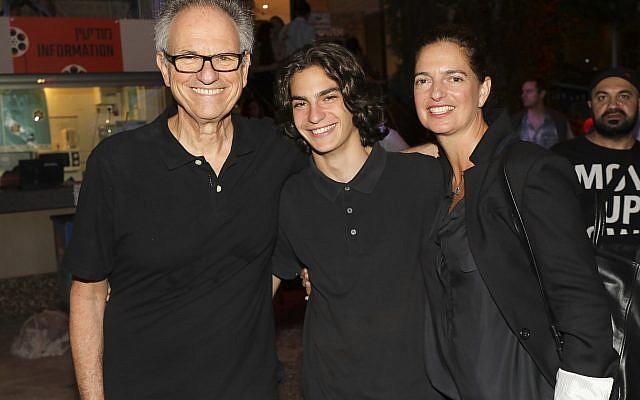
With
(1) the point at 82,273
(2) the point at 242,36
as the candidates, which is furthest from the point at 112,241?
(2) the point at 242,36

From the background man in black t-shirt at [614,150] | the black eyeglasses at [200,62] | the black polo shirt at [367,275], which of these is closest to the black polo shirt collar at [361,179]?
the black polo shirt at [367,275]

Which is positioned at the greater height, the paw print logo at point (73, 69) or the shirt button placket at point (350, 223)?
the paw print logo at point (73, 69)

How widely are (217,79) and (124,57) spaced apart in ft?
18.0

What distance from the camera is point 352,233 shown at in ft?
8.21

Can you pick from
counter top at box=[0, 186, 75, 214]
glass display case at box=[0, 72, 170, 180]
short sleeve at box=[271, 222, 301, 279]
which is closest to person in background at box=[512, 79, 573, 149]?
glass display case at box=[0, 72, 170, 180]

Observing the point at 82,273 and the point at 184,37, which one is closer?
the point at 82,273

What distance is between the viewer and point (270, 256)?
103 inches

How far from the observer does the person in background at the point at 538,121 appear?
331 inches

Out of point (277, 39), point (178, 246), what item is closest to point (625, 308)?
point (178, 246)

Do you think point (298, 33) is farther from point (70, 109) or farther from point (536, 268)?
point (536, 268)

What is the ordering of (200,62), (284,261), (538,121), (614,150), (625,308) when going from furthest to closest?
1. (538,121)
2. (614,150)
3. (284,261)
4. (200,62)
5. (625,308)

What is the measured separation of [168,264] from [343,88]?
2.85ft

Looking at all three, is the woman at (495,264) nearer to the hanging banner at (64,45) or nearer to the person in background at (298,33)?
the hanging banner at (64,45)

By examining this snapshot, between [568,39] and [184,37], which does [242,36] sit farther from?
[568,39]
